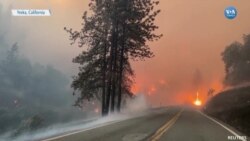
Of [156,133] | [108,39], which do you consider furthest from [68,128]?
[108,39]

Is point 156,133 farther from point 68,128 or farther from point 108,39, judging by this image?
point 108,39

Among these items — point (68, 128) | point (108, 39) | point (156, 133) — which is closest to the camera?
point (156, 133)

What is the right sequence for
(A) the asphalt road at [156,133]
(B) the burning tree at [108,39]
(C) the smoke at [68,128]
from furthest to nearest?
(B) the burning tree at [108,39] < (C) the smoke at [68,128] < (A) the asphalt road at [156,133]

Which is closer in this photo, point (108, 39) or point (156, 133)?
point (156, 133)

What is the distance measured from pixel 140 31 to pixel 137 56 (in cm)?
380

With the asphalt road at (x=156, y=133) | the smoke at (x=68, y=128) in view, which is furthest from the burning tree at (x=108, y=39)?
the asphalt road at (x=156, y=133)

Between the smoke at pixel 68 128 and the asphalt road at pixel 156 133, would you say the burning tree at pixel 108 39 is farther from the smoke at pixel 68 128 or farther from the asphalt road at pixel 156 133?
the asphalt road at pixel 156 133

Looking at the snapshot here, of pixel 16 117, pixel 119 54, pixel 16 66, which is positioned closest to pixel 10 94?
pixel 16 66

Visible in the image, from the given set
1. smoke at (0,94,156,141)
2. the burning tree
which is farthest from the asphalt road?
the burning tree

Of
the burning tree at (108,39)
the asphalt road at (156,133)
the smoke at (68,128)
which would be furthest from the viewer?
the burning tree at (108,39)

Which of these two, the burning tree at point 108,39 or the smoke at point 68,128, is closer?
the smoke at point 68,128

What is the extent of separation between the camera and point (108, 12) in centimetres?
4159

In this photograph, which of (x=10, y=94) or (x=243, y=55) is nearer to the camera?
(x=243, y=55)

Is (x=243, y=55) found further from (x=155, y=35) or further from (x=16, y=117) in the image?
(x=16, y=117)
